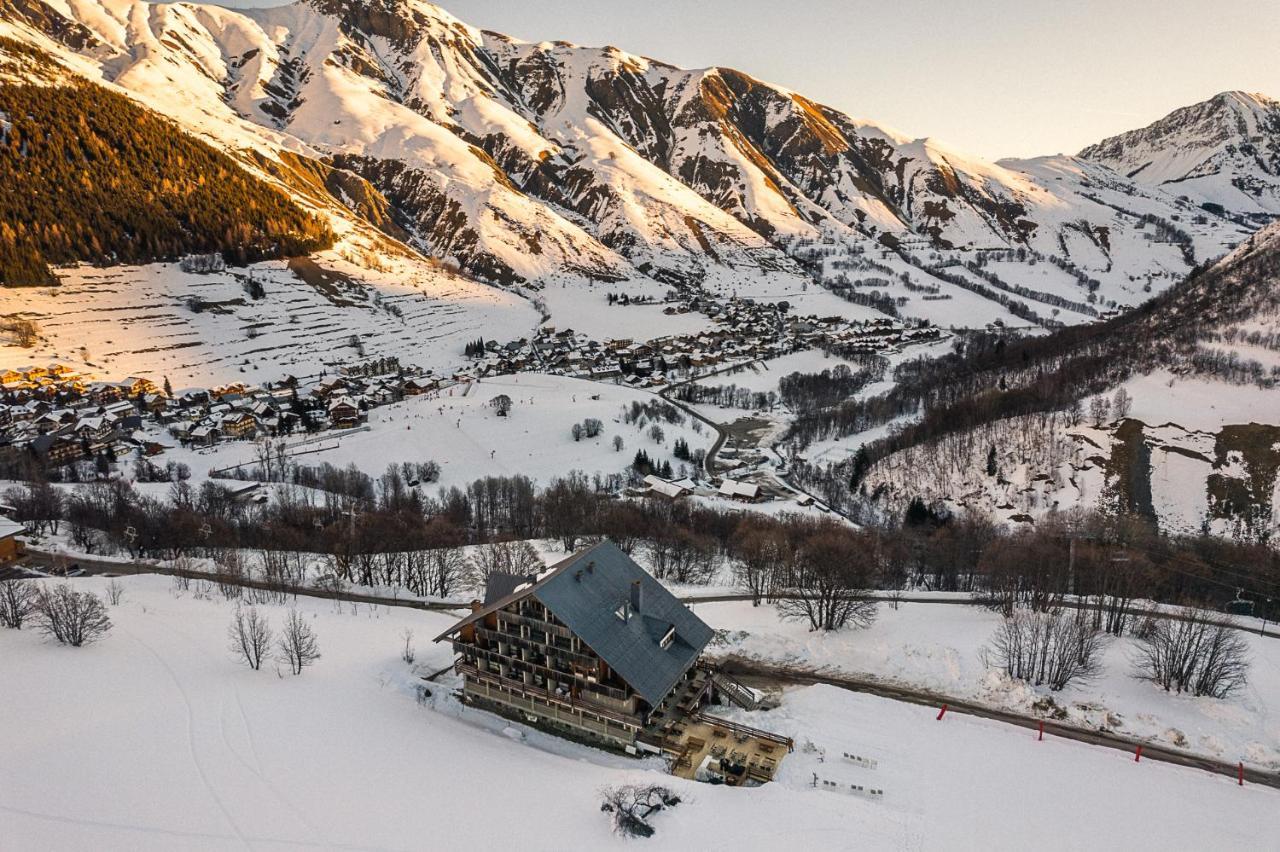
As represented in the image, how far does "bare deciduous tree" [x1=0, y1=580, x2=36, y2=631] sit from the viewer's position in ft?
124

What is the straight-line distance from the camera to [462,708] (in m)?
35.3

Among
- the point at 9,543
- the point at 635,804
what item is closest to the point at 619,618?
the point at 635,804

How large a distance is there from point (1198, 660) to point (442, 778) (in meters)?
39.4

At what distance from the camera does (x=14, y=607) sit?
3772 centimetres

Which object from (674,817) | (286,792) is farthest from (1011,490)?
(286,792)

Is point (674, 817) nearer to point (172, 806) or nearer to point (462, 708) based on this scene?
point (462, 708)

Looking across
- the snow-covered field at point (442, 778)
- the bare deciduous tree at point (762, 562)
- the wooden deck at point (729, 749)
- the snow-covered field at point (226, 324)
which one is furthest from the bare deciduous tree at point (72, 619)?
the snow-covered field at point (226, 324)

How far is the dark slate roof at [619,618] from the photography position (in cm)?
3139

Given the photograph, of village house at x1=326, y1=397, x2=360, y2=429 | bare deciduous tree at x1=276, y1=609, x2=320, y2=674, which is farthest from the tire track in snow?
village house at x1=326, y1=397, x2=360, y2=429

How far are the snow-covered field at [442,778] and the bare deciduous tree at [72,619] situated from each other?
2.88 feet

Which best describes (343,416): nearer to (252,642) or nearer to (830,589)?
(252,642)

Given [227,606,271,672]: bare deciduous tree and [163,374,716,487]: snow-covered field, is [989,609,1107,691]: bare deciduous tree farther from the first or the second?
[163,374,716,487]: snow-covered field

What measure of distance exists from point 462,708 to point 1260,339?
417 ft

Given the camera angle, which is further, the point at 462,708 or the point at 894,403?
the point at 894,403
